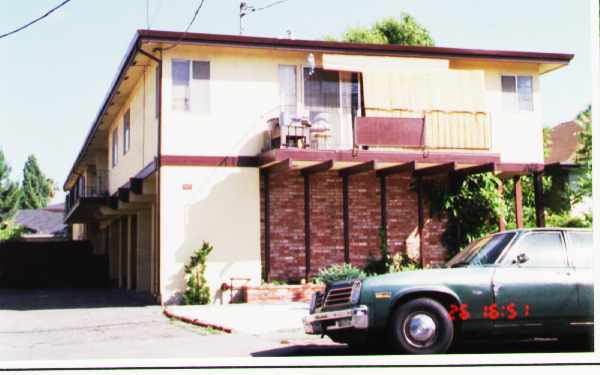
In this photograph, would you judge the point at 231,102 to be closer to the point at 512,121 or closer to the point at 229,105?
the point at 229,105

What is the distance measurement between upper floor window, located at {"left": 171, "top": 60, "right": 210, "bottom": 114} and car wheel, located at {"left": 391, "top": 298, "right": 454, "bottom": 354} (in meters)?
9.58

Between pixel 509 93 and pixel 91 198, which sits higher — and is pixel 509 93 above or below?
above

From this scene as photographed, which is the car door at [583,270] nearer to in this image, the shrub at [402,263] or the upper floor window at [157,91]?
the shrub at [402,263]

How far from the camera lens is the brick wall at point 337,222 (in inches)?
674

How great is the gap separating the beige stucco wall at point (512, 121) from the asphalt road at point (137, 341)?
9073mm

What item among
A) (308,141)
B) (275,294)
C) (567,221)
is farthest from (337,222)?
(567,221)

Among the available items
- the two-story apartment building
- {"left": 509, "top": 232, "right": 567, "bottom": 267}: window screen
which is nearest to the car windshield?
{"left": 509, "top": 232, "right": 567, "bottom": 267}: window screen

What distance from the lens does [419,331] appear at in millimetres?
8109

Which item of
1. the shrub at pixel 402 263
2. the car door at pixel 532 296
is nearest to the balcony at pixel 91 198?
the shrub at pixel 402 263

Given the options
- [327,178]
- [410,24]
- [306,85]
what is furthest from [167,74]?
[410,24]

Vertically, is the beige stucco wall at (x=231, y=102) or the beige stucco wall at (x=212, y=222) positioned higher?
the beige stucco wall at (x=231, y=102)

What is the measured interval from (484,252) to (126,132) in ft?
50.6

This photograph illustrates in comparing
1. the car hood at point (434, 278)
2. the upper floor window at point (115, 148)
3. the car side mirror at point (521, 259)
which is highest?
the upper floor window at point (115, 148)

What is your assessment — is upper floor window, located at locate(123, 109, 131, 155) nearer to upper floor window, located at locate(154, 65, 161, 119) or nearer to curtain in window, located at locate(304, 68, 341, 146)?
upper floor window, located at locate(154, 65, 161, 119)
